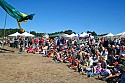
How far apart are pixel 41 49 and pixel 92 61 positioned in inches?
469

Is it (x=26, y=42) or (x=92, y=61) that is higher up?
(x=26, y=42)

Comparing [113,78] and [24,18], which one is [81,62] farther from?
[24,18]

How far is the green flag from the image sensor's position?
75.8 feet

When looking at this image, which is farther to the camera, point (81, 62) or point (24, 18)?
point (24, 18)

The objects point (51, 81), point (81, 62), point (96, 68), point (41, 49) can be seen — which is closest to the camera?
point (51, 81)

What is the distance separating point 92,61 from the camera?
49.9 ft

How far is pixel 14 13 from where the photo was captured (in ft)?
76.8

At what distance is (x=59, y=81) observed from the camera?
1092 centimetres

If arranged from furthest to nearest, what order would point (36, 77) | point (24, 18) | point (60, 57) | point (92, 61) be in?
point (24, 18), point (60, 57), point (92, 61), point (36, 77)

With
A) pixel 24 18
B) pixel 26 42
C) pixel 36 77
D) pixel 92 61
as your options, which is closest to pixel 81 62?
pixel 92 61

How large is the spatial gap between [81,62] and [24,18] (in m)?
8.95

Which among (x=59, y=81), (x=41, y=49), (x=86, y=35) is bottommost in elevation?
(x=59, y=81)

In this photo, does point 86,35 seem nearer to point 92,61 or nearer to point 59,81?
point 92,61

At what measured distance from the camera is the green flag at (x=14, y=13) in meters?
23.1
